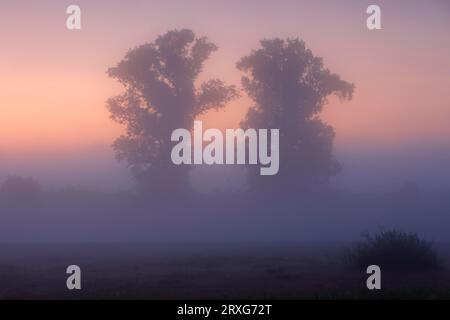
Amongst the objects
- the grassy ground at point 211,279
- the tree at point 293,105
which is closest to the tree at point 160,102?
the tree at point 293,105

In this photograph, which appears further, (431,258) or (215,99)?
(215,99)

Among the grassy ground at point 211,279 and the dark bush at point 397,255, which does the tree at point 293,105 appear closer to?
the grassy ground at point 211,279

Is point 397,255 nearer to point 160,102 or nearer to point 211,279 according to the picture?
point 211,279

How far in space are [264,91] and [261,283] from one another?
72.3 ft

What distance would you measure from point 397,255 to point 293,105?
1848cm

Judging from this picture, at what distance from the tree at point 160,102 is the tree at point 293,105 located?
2.11m

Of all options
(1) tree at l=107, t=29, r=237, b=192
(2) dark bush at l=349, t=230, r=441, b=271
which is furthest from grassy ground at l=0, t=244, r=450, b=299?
(1) tree at l=107, t=29, r=237, b=192

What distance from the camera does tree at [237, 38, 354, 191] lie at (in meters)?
36.5

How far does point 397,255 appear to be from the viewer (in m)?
19.4

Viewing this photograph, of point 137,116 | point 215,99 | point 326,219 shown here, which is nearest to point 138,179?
point 137,116
